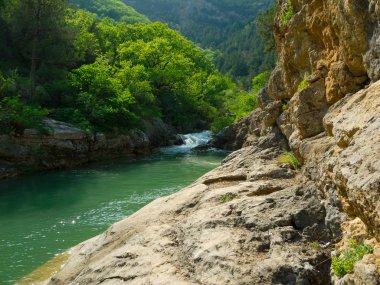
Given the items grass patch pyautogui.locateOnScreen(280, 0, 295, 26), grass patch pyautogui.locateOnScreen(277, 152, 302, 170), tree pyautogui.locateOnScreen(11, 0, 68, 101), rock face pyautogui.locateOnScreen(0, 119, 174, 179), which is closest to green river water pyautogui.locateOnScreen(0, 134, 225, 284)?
rock face pyautogui.locateOnScreen(0, 119, 174, 179)

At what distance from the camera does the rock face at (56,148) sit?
29.2 metres

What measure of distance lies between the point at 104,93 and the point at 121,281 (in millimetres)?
32519

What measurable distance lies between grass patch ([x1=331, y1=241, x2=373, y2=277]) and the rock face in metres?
25.6

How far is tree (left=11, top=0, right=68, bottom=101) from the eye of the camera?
36719 millimetres

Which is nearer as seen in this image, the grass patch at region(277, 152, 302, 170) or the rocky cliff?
the rocky cliff

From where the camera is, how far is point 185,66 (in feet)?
189

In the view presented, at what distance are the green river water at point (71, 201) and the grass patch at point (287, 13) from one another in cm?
1031

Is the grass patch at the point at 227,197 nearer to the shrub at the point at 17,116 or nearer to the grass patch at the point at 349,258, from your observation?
the grass patch at the point at 349,258

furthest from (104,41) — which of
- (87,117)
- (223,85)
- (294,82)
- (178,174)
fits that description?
(294,82)

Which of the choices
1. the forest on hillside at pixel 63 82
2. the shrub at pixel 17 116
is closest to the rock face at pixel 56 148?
the shrub at pixel 17 116

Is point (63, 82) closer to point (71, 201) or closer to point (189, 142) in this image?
point (189, 142)

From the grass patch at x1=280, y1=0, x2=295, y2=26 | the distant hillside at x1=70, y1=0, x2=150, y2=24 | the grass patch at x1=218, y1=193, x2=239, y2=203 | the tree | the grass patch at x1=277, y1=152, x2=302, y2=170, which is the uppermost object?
the distant hillside at x1=70, y1=0, x2=150, y2=24

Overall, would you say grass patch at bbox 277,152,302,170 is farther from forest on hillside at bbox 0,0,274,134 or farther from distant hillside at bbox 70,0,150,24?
distant hillside at bbox 70,0,150,24

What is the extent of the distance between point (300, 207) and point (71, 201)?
15267mm
